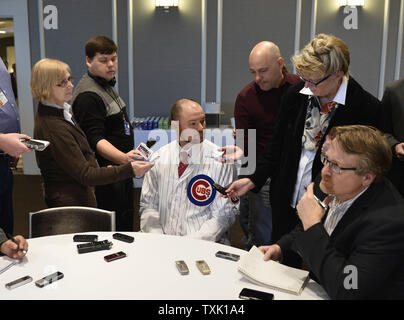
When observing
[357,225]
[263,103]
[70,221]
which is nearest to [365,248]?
[357,225]

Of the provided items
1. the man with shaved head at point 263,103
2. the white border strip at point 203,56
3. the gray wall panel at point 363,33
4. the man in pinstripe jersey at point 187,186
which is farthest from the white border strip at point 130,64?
the man in pinstripe jersey at point 187,186

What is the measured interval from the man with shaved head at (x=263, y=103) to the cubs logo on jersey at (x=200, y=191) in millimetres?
667

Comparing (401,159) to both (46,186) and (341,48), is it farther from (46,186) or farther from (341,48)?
(46,186)

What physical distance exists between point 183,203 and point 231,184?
314mm

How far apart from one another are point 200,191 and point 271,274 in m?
0.90

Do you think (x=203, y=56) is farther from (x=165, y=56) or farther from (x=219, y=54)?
(x=165, y=56)

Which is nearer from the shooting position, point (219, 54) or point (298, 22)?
point (298, 22)

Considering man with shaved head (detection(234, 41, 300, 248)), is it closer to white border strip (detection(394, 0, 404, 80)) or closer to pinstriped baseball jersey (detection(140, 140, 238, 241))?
pinstriped baseball jersey (detection(140, 140, 238, 241))

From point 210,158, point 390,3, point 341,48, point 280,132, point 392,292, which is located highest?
point 390,3

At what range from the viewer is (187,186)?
7.97 ft

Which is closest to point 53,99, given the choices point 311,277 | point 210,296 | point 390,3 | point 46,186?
point 46,186

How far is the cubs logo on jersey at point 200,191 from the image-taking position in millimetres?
2408

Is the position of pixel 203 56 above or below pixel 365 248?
above

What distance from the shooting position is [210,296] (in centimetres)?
148
